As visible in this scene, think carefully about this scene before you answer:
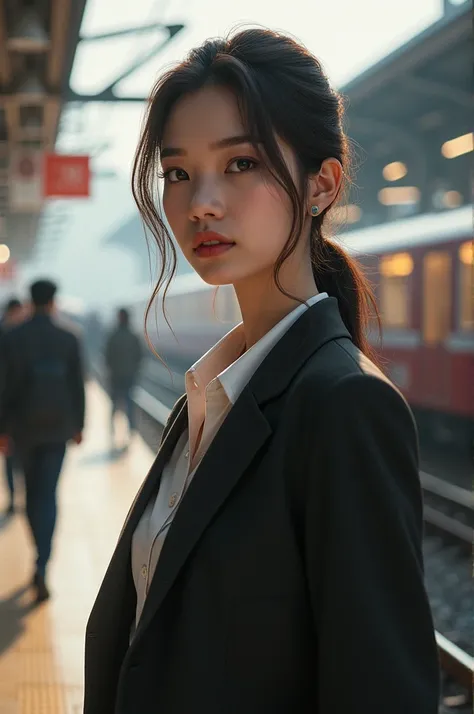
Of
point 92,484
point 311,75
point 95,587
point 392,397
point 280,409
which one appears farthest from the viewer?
point 92,484

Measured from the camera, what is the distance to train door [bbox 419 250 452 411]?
38.0ft

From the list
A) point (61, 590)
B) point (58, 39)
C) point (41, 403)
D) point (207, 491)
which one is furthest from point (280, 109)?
point (58, 39)

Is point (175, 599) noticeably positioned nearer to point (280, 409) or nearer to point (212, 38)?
point (280, 409)

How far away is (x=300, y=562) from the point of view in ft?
3.90

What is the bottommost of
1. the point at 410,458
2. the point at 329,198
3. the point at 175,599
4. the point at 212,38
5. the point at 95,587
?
the point at 95,587

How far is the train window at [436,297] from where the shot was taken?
11.6 metres

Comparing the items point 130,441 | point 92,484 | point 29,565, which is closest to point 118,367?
point 130,441

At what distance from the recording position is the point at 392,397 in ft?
3.77

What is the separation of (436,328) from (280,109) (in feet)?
35.3

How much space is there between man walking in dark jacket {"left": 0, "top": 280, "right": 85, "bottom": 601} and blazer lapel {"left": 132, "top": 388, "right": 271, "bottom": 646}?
432 cm

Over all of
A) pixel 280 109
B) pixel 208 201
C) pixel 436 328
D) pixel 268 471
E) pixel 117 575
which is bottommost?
pixel 436 328

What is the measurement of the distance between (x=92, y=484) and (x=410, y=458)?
844 cm

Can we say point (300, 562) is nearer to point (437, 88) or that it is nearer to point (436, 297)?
point (436, 297)

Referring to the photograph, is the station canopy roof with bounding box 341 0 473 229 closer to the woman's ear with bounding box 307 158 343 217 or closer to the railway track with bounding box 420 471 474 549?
the railway track with bounding box 420 471 474 549
